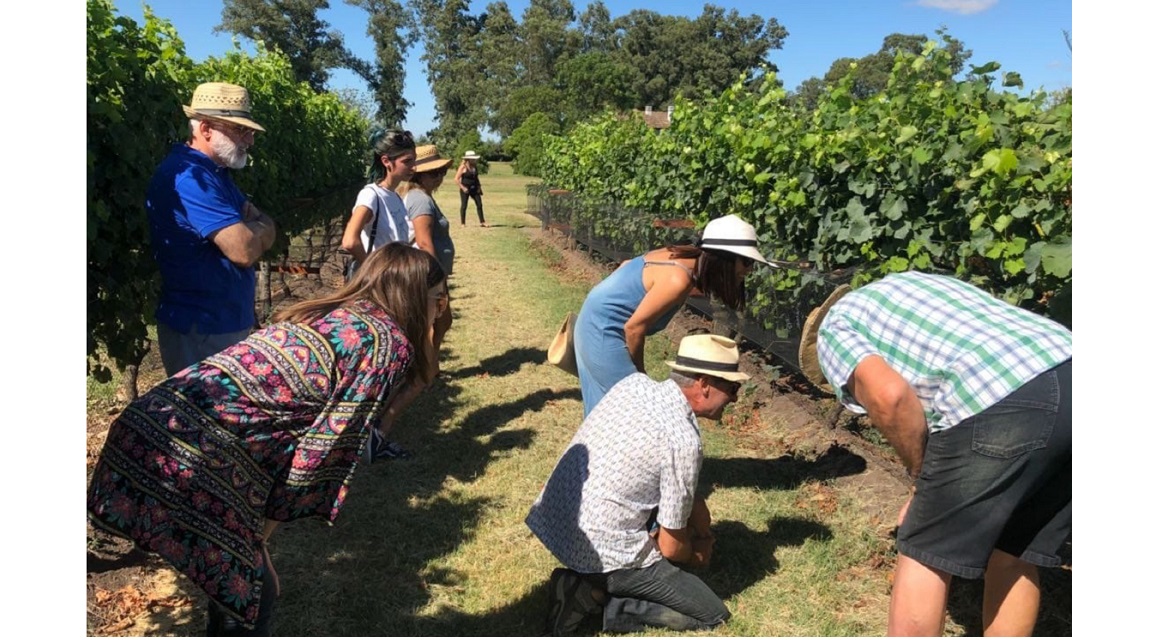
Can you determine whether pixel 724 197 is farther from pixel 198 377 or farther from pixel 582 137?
pixel 582 137

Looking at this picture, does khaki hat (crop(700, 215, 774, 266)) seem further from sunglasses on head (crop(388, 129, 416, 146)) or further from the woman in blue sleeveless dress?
sunglasses on head (crop(388, 129, 416, 146))

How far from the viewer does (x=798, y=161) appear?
5852 millimetres

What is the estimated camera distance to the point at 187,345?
3.27 meters

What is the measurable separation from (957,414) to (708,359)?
3.04 ft

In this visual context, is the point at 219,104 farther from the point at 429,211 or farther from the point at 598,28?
the point at 598,28

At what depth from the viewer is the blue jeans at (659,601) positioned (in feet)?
10.0

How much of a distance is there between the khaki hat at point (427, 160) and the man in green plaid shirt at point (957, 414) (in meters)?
3.25

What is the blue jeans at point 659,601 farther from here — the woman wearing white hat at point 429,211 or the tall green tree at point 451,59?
the tall green tree at point 451,59

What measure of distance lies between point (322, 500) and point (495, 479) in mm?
2264

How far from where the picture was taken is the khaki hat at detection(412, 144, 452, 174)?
506 cm

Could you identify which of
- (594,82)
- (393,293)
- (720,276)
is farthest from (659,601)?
(594,82)

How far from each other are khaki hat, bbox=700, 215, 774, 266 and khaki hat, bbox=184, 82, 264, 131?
1854 millimetres

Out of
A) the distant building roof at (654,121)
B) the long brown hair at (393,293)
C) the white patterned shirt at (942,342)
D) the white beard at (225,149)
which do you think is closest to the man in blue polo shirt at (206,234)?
the white beard at (225,149)

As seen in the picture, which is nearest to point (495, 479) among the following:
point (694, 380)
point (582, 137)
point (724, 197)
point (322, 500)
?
point (694, 380)
